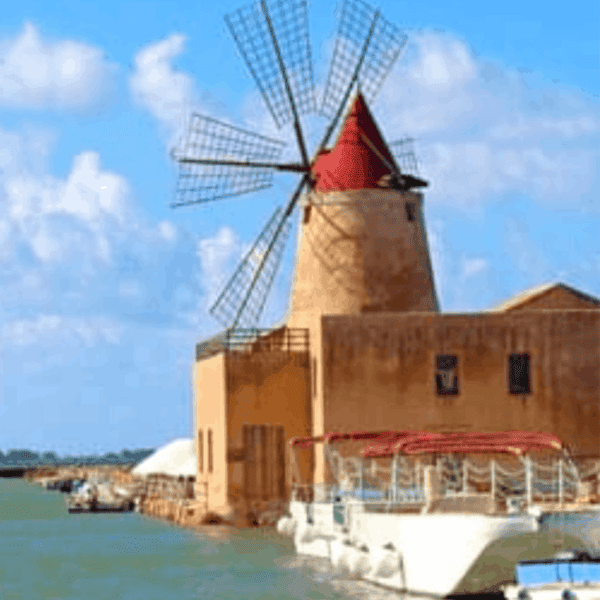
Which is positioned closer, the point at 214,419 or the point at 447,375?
the point at 447,375

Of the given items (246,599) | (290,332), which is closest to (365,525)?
(246,599)

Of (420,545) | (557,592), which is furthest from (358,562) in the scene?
(557,592)

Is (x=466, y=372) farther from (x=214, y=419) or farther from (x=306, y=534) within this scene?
(x=306, y=534)

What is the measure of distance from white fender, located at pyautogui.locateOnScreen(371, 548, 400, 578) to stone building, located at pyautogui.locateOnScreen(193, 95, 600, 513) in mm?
9927

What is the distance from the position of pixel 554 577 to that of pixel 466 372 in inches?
520

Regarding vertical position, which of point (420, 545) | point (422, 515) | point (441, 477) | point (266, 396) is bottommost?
point (420, 545)

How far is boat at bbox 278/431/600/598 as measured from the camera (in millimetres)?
Result: 20641

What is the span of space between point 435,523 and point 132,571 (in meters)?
8.30

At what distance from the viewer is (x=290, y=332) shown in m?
35.6

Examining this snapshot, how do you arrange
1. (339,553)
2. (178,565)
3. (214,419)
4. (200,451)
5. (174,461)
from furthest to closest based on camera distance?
1. (174,461)
2. (200,451)
3. (214,419)
4. (178,565)
5. (339,553)

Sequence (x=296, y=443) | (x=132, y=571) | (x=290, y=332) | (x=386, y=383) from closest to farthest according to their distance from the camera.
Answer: (x=132, y=571) → (x=296, y=443) → (x=386, y=383) → (x=290, y=332)

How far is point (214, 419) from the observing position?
35.4m

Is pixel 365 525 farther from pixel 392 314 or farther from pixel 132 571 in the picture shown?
pixel 392 314

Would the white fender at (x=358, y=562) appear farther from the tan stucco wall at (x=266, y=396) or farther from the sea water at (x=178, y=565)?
the tan stucco wall at (x=266, y=396)
